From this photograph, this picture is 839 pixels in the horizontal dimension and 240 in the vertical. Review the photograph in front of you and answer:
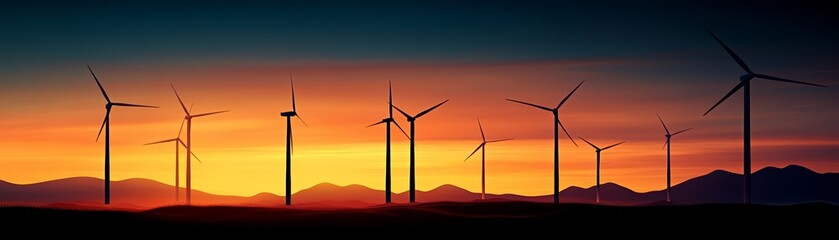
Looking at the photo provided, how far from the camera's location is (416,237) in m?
65.4

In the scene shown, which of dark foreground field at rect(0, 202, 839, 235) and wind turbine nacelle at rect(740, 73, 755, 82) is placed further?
wind turbine nacelle at rect(740, 73, 755, 82)

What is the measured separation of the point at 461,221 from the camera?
256ft

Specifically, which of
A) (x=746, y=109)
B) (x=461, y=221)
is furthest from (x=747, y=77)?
(x=461, y=221)

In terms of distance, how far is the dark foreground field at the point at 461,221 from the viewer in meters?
69.1

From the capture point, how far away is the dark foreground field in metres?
69.1

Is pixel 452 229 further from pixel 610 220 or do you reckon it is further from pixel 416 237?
pixel 610 220

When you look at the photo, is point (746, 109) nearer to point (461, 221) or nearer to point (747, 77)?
point (747, 77)

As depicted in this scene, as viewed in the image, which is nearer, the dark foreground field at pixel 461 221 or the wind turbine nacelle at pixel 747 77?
the dark foreground field at pixel 461 221

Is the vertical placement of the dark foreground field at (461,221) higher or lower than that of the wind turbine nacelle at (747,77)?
lower

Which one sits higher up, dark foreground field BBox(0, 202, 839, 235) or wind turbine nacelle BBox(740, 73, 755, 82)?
wind turbine nacelle BBox(740, 73, 755, 82)

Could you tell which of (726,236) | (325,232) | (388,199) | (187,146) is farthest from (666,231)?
(187,146)

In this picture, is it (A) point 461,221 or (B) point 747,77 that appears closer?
(A) point 461,221

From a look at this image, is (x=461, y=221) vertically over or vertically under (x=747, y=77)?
under

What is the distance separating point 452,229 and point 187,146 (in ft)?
168
